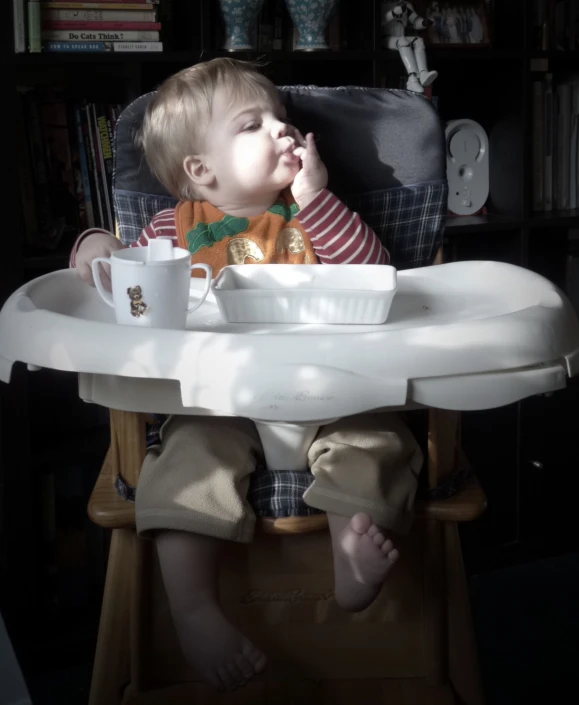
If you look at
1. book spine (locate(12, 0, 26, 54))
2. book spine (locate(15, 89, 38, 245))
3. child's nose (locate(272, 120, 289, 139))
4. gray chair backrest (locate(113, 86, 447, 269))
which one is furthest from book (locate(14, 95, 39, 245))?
child's nose (locate(272, 120, 289, 139))

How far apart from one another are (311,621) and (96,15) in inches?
44.0

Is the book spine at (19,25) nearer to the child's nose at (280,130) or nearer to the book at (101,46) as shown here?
the book at (101,46)

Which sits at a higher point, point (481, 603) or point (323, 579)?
point (323, 579)

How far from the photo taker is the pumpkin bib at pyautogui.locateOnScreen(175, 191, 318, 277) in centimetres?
130

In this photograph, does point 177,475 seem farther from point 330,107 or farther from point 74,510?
point 74,510

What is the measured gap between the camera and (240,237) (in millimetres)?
1315

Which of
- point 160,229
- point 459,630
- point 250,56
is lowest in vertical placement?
point 459,630

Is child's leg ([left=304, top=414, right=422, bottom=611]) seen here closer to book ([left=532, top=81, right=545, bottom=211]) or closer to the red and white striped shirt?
the red and white striped shirt

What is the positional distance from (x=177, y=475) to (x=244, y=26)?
1005 mm

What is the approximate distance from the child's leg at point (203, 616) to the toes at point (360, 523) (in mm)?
166

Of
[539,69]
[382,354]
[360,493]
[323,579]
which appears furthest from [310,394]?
[539,69]

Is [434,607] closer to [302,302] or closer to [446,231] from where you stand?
[302,302]

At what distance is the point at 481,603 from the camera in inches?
73.8

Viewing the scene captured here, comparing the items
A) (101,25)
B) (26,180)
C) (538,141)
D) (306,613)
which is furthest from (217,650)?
(538,141)
